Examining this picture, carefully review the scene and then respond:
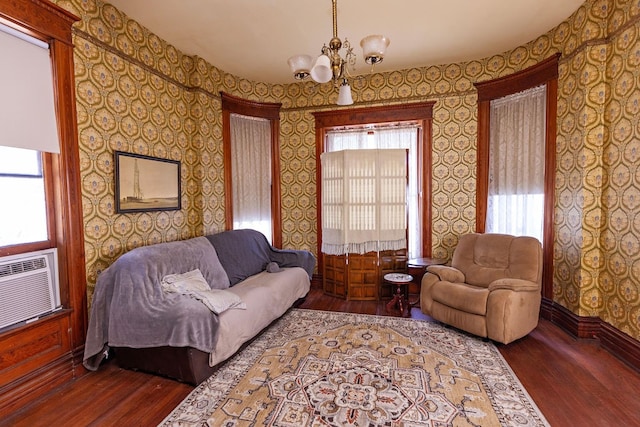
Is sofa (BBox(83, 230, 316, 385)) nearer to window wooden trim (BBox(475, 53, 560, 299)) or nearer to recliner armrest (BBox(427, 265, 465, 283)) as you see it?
recliner armrest (BBox(427, 265, 465, 283))

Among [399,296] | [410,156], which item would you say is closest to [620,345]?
[399,296]

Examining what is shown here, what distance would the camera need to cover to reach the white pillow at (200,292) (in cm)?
253

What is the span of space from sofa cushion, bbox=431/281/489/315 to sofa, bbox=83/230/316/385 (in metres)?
1.74

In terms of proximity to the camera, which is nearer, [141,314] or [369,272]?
[141,314]

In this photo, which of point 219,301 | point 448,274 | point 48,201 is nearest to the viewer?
point 48,201

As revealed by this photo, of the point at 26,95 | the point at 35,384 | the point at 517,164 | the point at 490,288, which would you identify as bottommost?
the point at 35,384

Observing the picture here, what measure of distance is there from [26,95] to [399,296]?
3828mm

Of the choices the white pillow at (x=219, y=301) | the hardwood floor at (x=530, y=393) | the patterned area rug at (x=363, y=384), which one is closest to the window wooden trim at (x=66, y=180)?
the hardwood floor at (x=530, y=393)

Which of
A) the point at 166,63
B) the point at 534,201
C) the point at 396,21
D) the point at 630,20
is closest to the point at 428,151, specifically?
the point at 534,201

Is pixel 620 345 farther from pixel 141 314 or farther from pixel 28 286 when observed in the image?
pixel 28 286

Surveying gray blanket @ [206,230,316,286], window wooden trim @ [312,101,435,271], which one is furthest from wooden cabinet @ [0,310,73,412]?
window wooden trim @ [312,101,435,271]

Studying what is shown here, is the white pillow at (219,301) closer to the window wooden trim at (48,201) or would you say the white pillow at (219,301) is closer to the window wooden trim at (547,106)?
the window wooden trim at (48,201)

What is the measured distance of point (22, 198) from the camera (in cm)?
230

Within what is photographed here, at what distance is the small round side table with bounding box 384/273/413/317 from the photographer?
3722 millimetres
